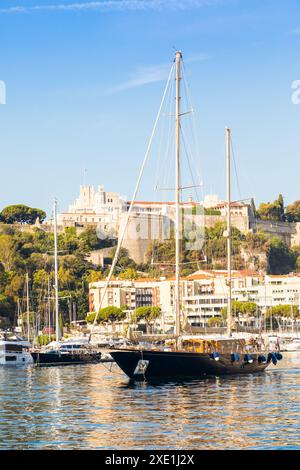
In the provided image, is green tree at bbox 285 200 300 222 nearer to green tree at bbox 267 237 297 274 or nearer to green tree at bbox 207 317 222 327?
green tree at bbox 267 237 297 274

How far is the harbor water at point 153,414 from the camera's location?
23.5 m

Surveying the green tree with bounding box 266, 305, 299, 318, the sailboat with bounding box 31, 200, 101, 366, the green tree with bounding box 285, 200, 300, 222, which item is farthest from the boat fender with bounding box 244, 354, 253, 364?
the green tree with bounding box 285, 200, 300, 222

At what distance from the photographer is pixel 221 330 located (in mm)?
83750

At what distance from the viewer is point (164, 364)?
1519 inches

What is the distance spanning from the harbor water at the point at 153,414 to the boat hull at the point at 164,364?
0.55 meters

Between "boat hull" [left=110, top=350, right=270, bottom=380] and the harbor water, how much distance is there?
553mm

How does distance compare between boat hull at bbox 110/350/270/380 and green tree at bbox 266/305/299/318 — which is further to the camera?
green tree at bbox 266/305/299/318

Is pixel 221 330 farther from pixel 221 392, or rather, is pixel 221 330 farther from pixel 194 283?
pixel 221 392

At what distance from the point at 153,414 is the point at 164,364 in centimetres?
1023

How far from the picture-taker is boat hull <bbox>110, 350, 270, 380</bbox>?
126 feet

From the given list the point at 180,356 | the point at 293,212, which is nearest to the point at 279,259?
the point at 293,212

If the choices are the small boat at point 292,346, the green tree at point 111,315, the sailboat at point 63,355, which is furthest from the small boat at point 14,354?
the green tree at point 111,315

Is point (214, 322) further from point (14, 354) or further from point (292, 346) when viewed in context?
point (14, 354)

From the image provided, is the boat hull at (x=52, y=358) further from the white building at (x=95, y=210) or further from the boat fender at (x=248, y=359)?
the white building at (x=95, y=210)
